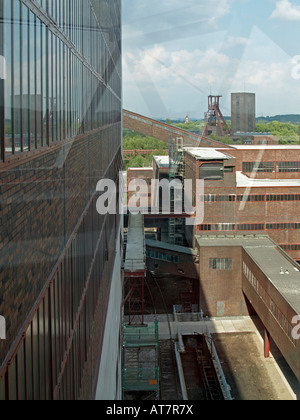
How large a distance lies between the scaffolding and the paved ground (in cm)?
175

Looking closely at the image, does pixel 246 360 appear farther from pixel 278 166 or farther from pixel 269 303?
pixel 278 166

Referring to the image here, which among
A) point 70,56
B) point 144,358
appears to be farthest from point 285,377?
point 70,56

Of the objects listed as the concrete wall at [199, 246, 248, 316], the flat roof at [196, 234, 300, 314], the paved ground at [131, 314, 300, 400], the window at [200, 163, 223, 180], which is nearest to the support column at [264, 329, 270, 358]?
the paved ground at [131, 314, 300, 400]

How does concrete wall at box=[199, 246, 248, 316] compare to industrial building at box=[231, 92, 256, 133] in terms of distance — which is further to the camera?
industrial building at box=[231, 92, 256, 133]

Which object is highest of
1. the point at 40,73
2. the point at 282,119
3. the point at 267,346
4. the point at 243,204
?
the point at 282,119

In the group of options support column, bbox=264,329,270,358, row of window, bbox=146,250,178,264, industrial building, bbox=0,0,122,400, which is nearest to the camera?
industrial building, bbox=0,0,122,400

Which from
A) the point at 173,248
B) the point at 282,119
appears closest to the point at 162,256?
the point at 173,248

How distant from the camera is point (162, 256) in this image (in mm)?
15398

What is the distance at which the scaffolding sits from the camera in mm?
10133

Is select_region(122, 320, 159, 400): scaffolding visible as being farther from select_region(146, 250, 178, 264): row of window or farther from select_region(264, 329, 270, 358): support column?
select_region(146, 250, 178, 264): row of window

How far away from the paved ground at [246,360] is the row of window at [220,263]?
65.2 inches

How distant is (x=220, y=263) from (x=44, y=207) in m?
13.0

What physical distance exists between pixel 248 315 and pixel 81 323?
12422mm

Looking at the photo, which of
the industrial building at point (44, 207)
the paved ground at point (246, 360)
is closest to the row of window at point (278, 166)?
the paved ground at point (246, 360)
